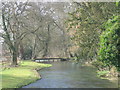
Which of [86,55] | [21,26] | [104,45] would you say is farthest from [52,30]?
[104,45]

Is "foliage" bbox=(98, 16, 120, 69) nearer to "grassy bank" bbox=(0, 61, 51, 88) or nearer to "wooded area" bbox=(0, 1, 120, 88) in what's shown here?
"wooded area" bbox=(0, 1, 120, 88)

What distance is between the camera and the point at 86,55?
1599 cm

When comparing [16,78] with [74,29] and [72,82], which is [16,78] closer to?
[72,82]

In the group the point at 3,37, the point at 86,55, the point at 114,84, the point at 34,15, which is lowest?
the point at 114,84

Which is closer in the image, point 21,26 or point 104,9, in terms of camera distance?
point 104,9

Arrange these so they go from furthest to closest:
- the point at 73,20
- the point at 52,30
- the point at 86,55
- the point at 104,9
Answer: the point at 52,30 → the point at 86,55 → the point at 73,20 → the point at 104,9

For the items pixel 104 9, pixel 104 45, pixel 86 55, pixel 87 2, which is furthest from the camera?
pixel 86 55

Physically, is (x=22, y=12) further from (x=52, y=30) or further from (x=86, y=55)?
(x=52, y=30)

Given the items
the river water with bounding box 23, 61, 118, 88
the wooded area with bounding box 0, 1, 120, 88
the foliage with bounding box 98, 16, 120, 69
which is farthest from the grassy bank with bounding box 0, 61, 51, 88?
the foliage with bounding box 98, 16, 120, 69

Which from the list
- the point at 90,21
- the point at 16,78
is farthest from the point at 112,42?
the point at 16,78

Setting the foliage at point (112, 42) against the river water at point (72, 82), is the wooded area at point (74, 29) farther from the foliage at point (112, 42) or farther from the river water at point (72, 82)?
the river water at point (72, 82)

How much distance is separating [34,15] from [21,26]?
7.42 feet

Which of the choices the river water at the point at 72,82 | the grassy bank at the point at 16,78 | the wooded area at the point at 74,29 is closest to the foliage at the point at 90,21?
the wooded area at the point at 74,29

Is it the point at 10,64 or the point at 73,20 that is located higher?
the point at 73,20
